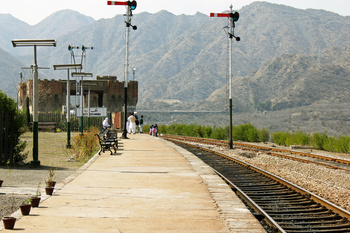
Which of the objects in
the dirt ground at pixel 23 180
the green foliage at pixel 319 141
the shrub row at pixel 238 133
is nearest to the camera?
the dirt ground at pixel 23 180

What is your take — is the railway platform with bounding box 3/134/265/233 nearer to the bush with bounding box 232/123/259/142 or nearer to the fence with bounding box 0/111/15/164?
the fence with bounding box 0/111/15/164

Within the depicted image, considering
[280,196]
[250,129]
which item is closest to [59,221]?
[280,196]

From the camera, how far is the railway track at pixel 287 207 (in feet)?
27.7

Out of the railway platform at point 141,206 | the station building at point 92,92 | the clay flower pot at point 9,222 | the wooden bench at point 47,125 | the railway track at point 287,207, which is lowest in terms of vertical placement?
the railway track at point 287,207

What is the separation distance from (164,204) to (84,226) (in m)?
2.35

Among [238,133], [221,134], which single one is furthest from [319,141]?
[221,134]

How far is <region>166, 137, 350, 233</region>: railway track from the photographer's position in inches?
333

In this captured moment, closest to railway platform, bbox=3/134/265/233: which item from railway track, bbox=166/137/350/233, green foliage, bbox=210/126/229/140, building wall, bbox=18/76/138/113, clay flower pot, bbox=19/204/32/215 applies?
clay flower pot, bbox=19/204/32/215

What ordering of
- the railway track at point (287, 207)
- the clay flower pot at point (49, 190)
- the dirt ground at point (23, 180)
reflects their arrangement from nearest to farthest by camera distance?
the railway track at point (287, 207)
the dirt ground at point (23, 180)
the clay flower pot at point (49, 190)

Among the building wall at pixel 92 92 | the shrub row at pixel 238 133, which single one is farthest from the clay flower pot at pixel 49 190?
the building wall at pixel 92 92

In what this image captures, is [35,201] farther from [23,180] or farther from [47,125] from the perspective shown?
[47,125]

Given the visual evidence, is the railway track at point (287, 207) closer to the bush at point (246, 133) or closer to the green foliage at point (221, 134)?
the bush at point (246, 133)

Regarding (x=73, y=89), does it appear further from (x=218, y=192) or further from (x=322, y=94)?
(x=322, y=94)

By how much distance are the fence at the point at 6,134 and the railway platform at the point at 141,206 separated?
2.87 m
